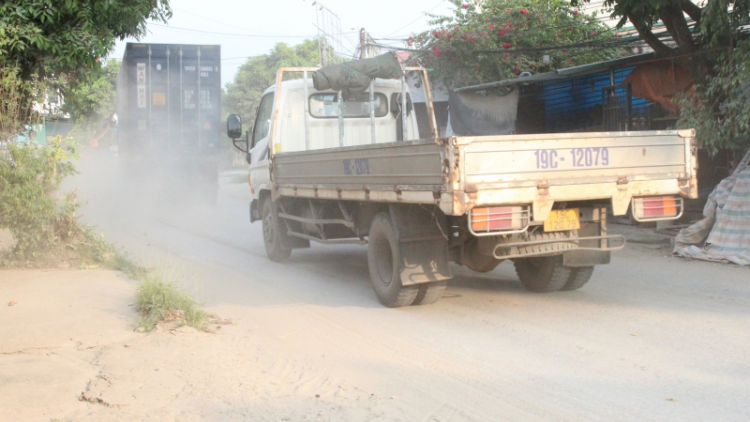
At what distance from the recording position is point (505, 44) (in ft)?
54.9

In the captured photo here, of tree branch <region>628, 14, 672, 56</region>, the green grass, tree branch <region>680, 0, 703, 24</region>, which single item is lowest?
the green grass

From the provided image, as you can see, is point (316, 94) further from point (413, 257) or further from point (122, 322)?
point (122, 322)

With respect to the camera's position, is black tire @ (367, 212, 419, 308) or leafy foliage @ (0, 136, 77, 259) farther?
leafy foliage @ (0, 136, 77, 259)

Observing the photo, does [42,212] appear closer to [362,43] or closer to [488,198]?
[488,198]

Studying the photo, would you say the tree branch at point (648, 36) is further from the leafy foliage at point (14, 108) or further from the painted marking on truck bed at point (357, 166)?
the leafy foliage at point (14, 108)

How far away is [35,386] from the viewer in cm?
411

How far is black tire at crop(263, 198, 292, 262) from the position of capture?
9070mm

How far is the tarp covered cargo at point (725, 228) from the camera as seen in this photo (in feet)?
27.1

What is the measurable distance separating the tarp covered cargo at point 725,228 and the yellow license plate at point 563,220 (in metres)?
3.67

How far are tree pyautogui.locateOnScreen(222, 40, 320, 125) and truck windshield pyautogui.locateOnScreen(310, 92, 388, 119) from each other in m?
37.2

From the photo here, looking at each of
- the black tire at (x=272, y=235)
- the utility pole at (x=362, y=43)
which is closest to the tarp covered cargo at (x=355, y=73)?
A: the black tire at (x=272, y=235)

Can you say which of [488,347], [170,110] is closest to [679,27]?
[488,347]

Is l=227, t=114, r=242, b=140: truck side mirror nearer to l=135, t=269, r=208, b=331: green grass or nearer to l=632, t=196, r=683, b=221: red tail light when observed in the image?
l=135, t=269, r=208, b=331: green grass

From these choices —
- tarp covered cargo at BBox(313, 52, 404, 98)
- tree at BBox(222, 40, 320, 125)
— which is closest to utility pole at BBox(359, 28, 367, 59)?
tarp covered cargo at BBox(313, 52, 404, 98)
